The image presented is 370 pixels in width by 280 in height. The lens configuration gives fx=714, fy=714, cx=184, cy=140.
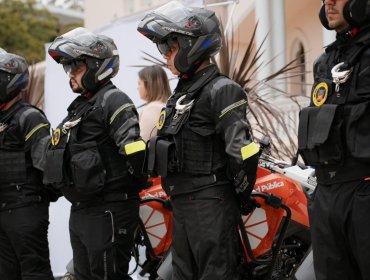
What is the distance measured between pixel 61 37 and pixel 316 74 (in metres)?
2.21

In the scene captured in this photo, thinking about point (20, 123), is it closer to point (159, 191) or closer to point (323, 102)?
point (159, 191)

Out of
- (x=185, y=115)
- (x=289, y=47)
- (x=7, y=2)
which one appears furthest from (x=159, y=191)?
(x=7, y=2)

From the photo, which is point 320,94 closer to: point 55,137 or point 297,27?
point 55,137

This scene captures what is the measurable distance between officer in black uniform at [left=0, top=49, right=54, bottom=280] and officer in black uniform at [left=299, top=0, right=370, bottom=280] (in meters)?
2.66

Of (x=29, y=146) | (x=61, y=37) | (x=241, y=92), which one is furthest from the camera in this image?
(x=29, y=146)

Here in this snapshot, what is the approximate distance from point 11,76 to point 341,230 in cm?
345

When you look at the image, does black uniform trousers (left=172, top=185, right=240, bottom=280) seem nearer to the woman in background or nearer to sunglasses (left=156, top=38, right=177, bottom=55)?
sunglasses (left=156, top=38, right=177, bottom=55)

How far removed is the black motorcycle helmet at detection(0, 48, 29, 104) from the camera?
19.8 ft

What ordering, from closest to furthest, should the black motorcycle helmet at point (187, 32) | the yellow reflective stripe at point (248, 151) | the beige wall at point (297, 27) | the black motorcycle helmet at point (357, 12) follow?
the black motorcycle helmet at point (357, 12)
the yellow reflective stripe at point (248, 151)
the black motorcycle helmet at point (187, 32)
the beige wall at point (297, 27)

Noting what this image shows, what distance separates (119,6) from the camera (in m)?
27.9

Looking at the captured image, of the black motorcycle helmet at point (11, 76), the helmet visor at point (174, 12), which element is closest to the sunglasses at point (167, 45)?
the helmet visor at point (174, 12)

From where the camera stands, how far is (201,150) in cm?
446

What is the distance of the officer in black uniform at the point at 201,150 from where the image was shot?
4336mm

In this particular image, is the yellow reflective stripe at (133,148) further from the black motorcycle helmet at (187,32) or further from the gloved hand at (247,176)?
the gloved hand at (247,176)
